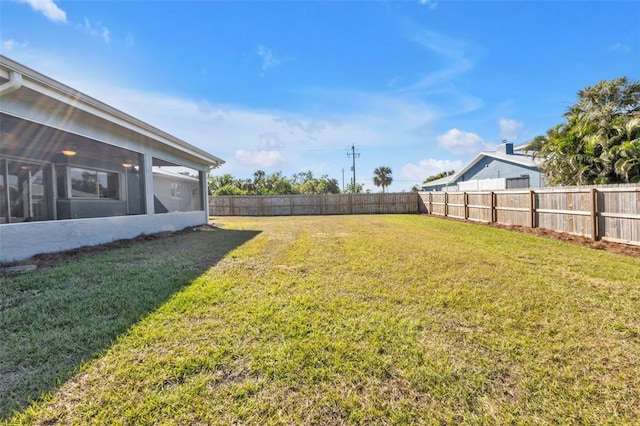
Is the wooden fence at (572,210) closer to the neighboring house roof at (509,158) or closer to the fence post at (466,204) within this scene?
the fence post at (466,204)

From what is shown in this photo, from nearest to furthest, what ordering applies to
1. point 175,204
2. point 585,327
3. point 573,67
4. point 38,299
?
point 585,327
point 38,299
point 175,204
point 573,67

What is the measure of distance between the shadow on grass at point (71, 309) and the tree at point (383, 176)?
4666 centimetres

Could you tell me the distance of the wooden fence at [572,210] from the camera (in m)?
6.26

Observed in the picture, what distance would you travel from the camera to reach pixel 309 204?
21797 mm

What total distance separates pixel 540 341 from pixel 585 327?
66 centimetres

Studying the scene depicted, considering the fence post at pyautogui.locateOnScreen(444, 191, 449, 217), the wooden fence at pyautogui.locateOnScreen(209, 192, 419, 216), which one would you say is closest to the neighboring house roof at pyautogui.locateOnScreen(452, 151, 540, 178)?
the fence post at pyautogui.locateOnScreen(444, 191, 449, 217)

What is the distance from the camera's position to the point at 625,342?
7.76 feet

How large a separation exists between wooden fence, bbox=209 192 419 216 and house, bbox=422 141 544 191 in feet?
17.7

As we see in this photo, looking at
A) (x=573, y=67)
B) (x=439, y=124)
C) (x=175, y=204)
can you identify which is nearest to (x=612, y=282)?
(x=175, y=204)

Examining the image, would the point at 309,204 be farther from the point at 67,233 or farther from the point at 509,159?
the point at 67,233

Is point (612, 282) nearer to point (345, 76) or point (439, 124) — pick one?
point (345, 76)

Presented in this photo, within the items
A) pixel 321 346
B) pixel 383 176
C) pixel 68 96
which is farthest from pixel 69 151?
pixel 383 176

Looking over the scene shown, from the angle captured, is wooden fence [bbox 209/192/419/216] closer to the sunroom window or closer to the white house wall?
the sunroom window

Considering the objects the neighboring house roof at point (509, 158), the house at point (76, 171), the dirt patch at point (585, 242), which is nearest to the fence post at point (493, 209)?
the dirt patch at point (585, 242)
